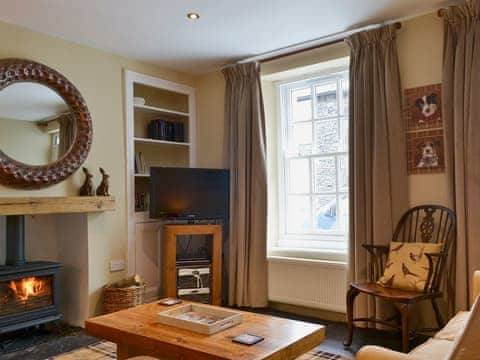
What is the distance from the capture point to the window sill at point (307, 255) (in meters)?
3.83

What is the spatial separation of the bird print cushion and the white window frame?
70 centimetres

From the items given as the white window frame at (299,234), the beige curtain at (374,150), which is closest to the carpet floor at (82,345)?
the beige curtain at (374,150)

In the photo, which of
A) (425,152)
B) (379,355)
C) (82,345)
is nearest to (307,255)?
(425,152)

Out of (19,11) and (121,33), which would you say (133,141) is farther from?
(19,11)

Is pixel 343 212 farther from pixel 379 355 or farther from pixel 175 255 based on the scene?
pixel 379 355

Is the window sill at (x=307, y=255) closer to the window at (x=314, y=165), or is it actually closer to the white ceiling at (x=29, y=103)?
the window at (x=314, y=165)

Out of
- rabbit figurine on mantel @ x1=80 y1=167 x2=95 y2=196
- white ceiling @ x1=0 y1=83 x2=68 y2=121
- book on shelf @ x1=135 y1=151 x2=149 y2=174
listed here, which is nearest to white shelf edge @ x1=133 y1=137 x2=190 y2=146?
book on shelf @ x1=135 y1=151 x2=149 y2=174

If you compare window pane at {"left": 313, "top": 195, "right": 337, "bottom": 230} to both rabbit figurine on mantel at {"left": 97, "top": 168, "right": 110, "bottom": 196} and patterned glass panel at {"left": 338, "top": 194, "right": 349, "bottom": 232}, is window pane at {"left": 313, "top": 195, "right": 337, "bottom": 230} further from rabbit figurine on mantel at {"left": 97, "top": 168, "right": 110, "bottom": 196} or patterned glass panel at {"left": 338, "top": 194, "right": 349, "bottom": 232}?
rabbit figurine on mantel at {"left": 97, "top": 168, "right": 110, "bottom": 196}

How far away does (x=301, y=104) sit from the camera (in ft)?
14.4

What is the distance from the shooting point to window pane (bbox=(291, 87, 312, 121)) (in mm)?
4327

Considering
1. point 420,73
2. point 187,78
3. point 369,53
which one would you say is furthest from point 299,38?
point 187,78

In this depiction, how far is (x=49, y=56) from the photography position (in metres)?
3.62

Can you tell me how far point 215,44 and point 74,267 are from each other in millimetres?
2346

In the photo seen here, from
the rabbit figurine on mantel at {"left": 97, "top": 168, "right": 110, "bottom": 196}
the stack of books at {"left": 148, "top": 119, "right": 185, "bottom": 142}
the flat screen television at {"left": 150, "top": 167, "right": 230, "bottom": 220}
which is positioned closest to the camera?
the rabbit figurine on mantel at {"left": 97, "top": 168, "right": 110, "bottom": 196}
